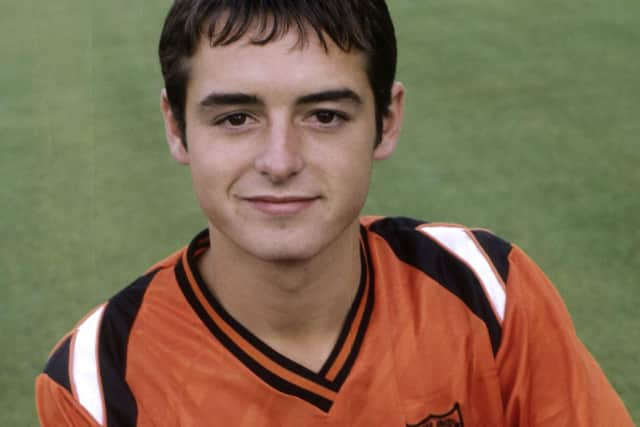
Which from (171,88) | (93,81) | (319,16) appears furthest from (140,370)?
(93,81)

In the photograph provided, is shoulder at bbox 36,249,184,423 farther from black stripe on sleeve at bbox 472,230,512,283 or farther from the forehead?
black stripe on sleeve at bbox 472,230,512,283

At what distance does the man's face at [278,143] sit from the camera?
60.6 inches

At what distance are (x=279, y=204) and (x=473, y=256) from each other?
44 cm

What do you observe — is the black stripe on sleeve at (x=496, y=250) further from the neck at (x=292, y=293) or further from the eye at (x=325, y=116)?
the eye at (x=325, y=116)

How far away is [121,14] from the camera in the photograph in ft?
15.6

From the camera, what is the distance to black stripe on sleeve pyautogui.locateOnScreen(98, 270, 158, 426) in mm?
1607

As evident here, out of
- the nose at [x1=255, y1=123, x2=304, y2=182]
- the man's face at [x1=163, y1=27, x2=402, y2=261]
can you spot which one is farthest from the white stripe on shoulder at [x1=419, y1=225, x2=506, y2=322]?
the nose at [x1=255, y1=123, x2=304, y2=182]

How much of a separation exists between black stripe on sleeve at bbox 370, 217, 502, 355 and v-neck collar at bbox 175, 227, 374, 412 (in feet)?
0.56

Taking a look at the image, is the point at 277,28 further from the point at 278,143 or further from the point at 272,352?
the point at 272,352

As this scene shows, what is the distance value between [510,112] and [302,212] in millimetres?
2570

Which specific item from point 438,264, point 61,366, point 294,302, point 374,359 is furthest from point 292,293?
point 61,366

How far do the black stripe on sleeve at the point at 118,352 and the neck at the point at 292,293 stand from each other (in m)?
0.14

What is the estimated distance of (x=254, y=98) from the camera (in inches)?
60.6

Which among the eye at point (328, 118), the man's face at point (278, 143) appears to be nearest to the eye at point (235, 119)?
the man's face at point (278, 143)
